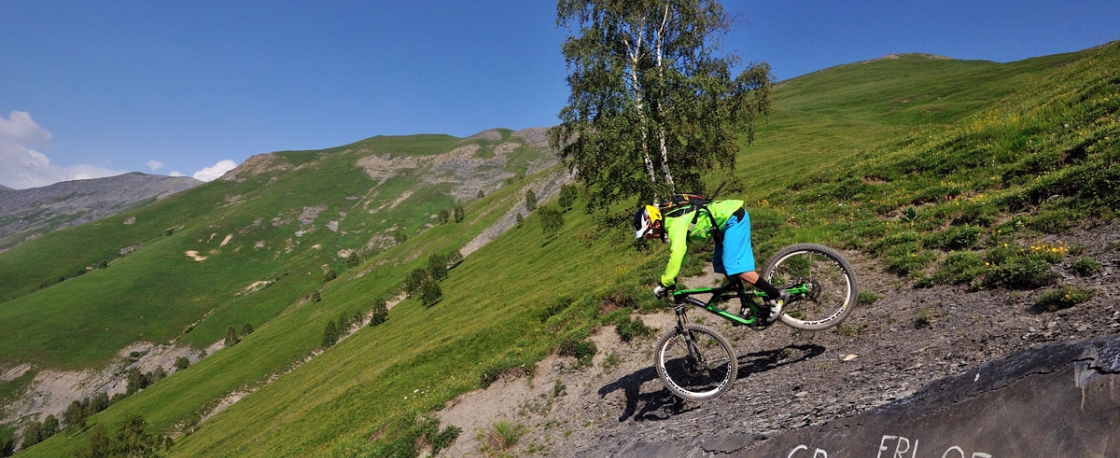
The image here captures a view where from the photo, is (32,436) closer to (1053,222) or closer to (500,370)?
(500,370)

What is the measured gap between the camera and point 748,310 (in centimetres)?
891

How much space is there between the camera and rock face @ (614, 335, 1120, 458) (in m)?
4.02

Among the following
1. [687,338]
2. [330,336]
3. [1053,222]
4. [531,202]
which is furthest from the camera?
[531,202]

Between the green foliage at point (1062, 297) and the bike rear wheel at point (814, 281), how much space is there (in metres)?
2.47

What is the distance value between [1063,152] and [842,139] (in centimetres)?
4973

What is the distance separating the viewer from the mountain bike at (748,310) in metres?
8.81

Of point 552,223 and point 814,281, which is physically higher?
point 814,281

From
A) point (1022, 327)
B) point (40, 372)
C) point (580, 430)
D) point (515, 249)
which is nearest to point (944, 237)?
point (1022, 327)

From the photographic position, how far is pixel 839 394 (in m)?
6.96

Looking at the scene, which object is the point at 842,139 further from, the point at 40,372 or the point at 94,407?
the point at 40,372

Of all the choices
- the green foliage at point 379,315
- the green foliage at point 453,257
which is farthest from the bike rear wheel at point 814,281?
the green foliage at point 453,257

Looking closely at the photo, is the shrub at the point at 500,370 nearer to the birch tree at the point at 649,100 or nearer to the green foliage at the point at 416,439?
the green foliage at the point at 416,439

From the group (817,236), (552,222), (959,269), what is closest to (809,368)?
(959,269)

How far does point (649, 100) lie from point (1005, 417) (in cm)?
1858
